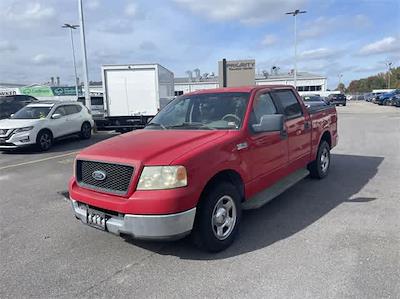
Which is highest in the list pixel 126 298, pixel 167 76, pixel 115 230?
pixel 167 76

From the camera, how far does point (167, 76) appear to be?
18250 mm

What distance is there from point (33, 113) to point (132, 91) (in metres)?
4.28

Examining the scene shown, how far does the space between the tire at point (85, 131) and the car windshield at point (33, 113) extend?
6.15ft

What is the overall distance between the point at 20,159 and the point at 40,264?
25.6 ft

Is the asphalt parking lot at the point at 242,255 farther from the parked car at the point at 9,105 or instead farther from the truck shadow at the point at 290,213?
the parked car at the point at 9,105

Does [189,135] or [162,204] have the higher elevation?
[189,135]

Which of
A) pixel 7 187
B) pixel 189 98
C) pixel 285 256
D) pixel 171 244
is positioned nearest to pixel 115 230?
pixel 171 244

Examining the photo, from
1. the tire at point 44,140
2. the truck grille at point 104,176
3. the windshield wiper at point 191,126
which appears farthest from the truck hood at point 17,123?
the truck grille at point 104,176

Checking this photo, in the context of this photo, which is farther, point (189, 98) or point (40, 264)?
point (189, 98)

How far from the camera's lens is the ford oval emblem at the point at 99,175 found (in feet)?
12.3

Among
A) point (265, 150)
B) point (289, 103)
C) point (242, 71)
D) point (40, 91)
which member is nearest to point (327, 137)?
point (289, 103)

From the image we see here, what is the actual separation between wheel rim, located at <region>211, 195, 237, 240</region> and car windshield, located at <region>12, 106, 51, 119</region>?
34.2 feet

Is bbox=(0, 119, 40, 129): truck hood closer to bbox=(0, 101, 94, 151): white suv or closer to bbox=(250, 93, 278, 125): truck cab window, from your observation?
bbox=(0, 101, 94, 151): white suv

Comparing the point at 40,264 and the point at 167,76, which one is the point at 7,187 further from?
the point at 167,76
